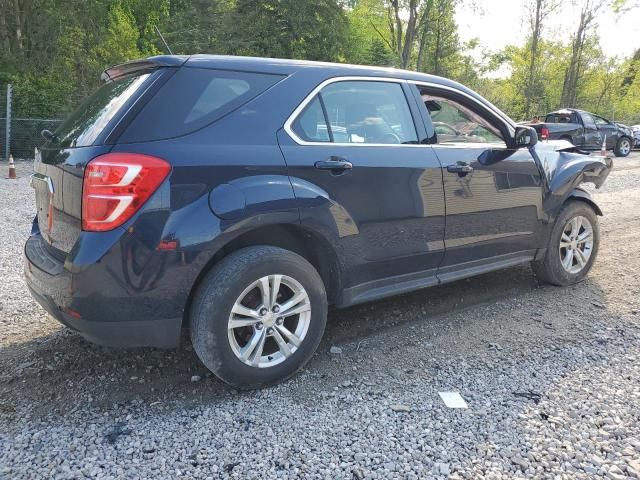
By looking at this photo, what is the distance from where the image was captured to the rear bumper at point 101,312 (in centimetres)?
257

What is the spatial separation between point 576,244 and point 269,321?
3236mm

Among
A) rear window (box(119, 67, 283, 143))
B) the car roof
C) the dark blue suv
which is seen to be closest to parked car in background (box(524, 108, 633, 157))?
the dark blue suv

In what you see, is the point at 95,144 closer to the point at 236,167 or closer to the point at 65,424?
the point at 236,167

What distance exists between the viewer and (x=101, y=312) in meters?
2.60

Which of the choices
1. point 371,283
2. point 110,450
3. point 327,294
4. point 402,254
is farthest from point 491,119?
point 110,450

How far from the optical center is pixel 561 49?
34.8 metres

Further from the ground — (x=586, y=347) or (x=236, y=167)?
(x=236, y=167)

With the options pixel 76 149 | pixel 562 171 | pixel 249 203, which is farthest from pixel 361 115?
pixel 562 171

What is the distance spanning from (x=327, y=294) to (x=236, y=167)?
1092 mm

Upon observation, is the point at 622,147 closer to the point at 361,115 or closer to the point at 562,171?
the point at 562,171

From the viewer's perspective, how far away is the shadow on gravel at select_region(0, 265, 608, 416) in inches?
115

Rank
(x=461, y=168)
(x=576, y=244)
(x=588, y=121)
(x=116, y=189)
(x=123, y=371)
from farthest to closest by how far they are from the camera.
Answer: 1. (x=588, y=121)
2. (x=576, y=244)
3. (x=461, y=168)
4. (x=123, y=371)
5. (x=116, y=189)

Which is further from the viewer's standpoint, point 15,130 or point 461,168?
point 15,130

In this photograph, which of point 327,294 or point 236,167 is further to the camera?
point 327,294
